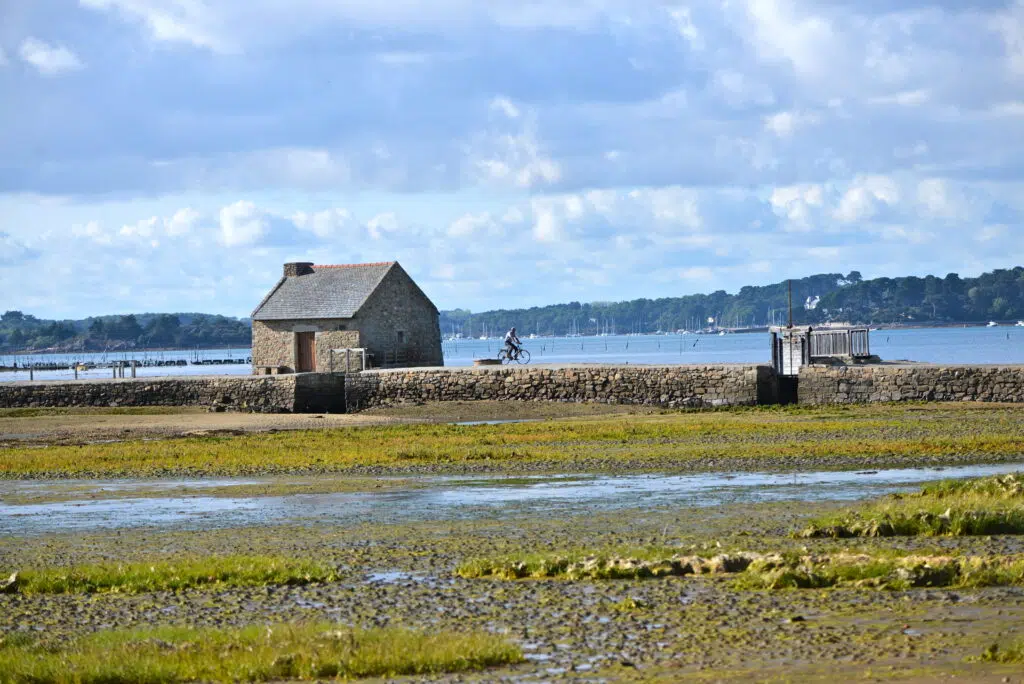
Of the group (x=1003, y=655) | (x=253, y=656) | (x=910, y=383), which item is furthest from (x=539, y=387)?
(x=1003, y=655)

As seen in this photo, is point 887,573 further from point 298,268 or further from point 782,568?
point 298,268

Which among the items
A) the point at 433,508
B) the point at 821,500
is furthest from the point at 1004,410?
the point at 433,508

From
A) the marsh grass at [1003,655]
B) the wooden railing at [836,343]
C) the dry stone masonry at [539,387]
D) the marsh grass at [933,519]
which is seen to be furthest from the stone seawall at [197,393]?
the marsh grass at [1003,655]

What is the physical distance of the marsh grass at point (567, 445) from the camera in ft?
81.7

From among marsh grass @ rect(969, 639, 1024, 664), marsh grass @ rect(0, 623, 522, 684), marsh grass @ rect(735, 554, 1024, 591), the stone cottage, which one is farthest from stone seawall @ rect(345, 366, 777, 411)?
marsh grass @ rect(969, 639, 1024, 664)

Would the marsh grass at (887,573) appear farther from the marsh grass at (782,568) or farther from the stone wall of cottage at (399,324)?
the stone wall of cottage at (399,324)

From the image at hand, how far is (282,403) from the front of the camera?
1874 inches

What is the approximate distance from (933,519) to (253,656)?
774 cm

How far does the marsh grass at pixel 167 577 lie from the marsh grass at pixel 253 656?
90.4 inches

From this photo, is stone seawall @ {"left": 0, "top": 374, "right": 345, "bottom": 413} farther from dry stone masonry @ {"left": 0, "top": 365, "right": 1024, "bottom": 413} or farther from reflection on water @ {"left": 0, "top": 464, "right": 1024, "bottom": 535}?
reflection on water @ {"left": 0, "top": 464, "right": 1024, "bottom": 535}

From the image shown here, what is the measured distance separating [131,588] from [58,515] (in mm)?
7147

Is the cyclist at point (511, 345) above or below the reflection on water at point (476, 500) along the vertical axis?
above

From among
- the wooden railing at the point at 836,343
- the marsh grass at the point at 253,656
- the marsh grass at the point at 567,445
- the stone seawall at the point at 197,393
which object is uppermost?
the wooden railing at the point at 836,343

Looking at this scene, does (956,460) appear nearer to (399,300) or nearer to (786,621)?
(786,621)
